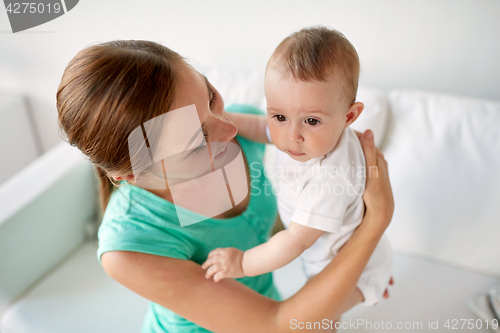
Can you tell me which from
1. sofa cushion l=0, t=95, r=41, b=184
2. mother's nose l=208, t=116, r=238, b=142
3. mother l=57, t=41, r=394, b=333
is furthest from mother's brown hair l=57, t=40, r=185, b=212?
sofa cushion l=0, t=95, r=41, b=184

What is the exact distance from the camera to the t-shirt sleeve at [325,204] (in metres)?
0.70

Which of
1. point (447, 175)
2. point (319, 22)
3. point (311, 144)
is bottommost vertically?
point (447, 175)

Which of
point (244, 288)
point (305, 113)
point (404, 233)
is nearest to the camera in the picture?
point (305, 113)

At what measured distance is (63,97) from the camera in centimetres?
60

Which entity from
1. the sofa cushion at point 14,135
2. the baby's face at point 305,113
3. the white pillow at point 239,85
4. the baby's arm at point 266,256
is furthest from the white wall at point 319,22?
the baby's arm at point 266,256

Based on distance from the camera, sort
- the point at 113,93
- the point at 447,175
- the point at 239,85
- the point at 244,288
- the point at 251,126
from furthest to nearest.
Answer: the point at 239,85 < the point at 447,175 < the point at 251,126 < the point at 244,288 < the point at 113,93

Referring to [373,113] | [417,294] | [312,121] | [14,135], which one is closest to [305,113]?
[312,121]

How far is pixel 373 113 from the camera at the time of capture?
1293 millimetres

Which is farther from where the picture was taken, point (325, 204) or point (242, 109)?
point (242, 109)

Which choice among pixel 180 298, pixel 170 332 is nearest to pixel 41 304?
pixel 170 332

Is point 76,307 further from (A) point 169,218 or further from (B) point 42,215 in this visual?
(A) point 169,218

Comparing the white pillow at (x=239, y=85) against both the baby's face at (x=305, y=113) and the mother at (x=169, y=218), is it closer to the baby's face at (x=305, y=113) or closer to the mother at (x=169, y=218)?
the mother at (x=169, y=218)

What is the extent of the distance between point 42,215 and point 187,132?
1.00m

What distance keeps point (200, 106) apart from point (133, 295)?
3.28ft
